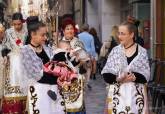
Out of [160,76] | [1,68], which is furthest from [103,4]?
[1,68]

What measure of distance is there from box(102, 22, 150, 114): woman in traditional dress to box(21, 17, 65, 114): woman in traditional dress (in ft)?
2.20

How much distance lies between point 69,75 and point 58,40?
5.64 feet

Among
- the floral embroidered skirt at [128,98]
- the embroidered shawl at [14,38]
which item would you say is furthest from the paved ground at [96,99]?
the floral embroidered skirt at [128,98]

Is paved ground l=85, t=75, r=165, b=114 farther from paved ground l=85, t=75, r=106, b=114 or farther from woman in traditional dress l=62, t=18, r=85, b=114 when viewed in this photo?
woman in traditional dress l=62, t=18, r=85, b=114

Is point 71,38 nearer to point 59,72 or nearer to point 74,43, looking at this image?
point 74,43

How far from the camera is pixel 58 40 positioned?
8875mm

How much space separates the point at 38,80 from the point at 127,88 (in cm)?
107

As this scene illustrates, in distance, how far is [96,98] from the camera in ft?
46.3

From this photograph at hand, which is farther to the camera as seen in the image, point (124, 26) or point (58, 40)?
point (58, 40)

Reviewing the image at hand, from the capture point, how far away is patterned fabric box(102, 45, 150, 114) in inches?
273

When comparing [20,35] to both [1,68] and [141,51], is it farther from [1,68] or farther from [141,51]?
[141,51]

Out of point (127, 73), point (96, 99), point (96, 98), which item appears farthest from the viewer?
point (96, 98)

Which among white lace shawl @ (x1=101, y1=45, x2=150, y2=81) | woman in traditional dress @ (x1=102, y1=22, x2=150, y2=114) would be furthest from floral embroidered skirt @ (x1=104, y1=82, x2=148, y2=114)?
white lace shawl @ (x1=101, y1=45, x2=150, y2=81)

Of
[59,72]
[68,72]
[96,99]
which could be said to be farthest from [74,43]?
[96,99]
